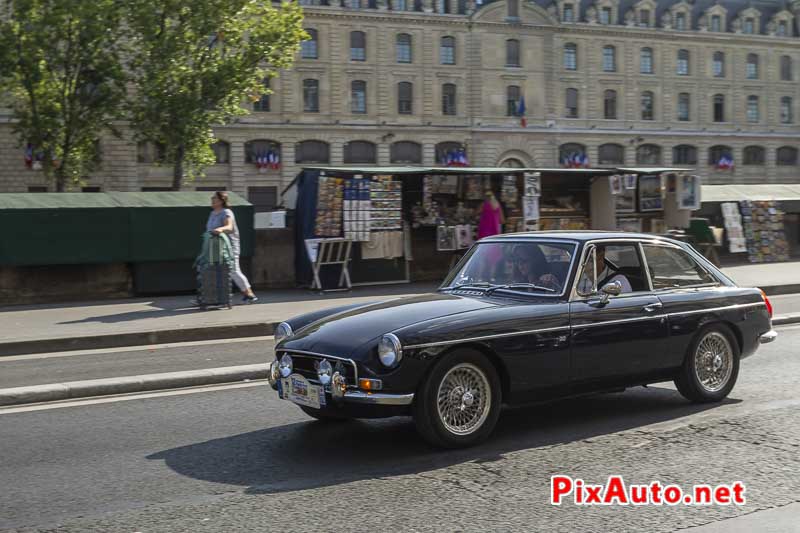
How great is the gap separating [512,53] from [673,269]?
6208 centimetres

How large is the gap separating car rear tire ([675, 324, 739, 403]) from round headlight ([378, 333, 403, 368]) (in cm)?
289

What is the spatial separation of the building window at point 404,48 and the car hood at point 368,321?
59762mm

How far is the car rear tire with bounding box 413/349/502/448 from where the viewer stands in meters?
5.99

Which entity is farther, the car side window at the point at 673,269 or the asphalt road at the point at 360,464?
the car side window at the point at 673,269

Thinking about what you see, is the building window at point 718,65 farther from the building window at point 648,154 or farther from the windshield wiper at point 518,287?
the windshield wiper at point 518,287

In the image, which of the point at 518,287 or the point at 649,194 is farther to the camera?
the point at 649,194

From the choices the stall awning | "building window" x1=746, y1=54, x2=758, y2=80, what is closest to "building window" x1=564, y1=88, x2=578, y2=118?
"building window" x1=746, y1=54, x2=758, y2=80

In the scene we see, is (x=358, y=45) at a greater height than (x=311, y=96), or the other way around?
(x=358, y=45)

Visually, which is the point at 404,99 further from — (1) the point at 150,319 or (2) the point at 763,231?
(1) the point at 150,319

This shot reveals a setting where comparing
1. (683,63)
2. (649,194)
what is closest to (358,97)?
(683,63)

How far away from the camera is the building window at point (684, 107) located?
72.9 meters

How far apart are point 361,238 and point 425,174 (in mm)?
1998

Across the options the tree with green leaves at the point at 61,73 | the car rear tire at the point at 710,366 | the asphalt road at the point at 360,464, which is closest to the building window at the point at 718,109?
the tree with green leaves at the point at 61,73

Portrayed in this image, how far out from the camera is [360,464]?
5.95 metres
